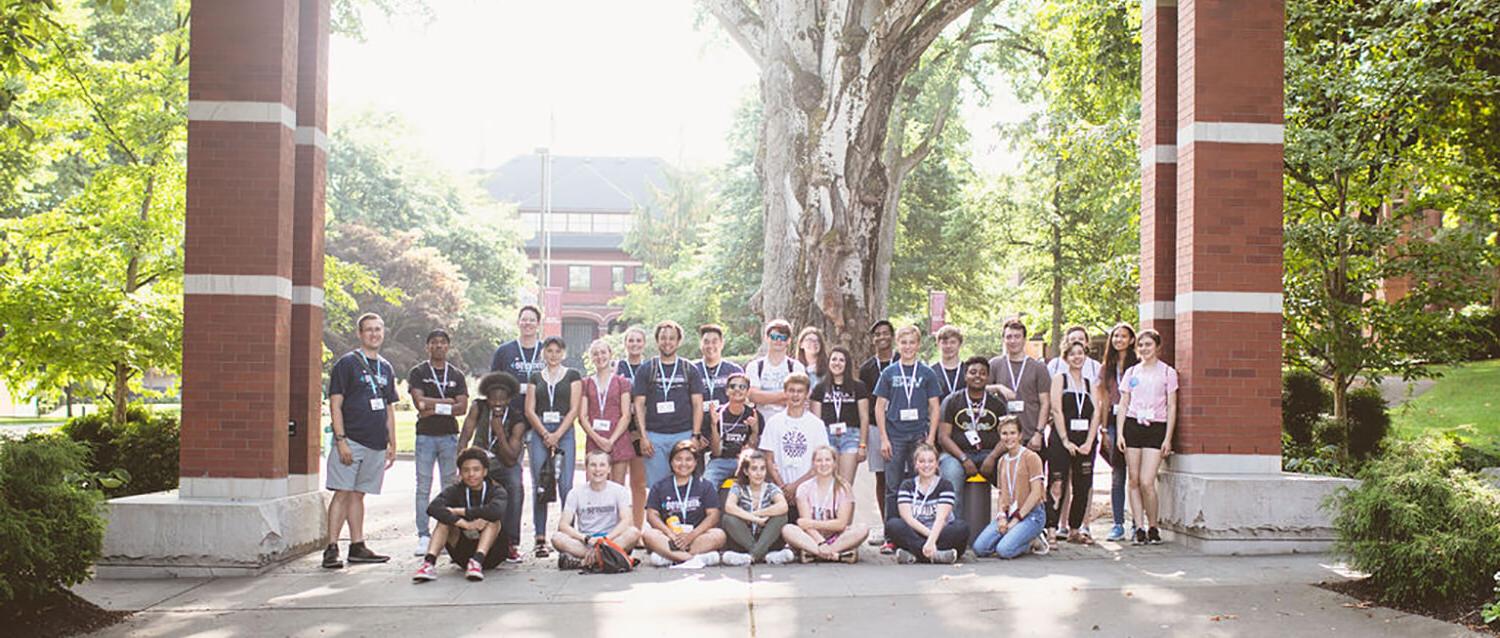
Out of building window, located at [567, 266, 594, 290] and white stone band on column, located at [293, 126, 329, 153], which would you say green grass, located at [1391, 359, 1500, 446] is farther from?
building window, located at [567, 266, 594, 290]

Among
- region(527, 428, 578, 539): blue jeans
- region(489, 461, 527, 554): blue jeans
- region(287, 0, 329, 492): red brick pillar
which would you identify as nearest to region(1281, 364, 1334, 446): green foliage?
region(527, 428, 578, 539): blue jeans

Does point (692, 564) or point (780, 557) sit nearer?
point (692, 564)

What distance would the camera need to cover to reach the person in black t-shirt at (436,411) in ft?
31.0

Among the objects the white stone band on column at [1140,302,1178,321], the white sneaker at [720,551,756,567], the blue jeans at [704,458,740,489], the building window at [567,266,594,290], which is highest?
the building window at [567,266,594,290]

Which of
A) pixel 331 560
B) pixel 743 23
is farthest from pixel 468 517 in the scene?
pixel 743 23

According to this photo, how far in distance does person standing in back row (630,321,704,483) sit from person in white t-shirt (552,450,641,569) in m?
0.81

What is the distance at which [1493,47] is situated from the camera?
16391 millimetres

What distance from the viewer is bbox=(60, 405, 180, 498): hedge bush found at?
13.5m

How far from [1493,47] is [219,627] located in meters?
16.8

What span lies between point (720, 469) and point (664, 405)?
67cm

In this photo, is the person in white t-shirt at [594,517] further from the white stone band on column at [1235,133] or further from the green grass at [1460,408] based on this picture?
the green grass at [1460,408]

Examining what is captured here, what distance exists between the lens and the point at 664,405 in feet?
32.1

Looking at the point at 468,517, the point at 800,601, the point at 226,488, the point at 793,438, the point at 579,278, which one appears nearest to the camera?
the point at 800,601

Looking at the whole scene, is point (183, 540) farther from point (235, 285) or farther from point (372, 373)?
point (235, 285)
